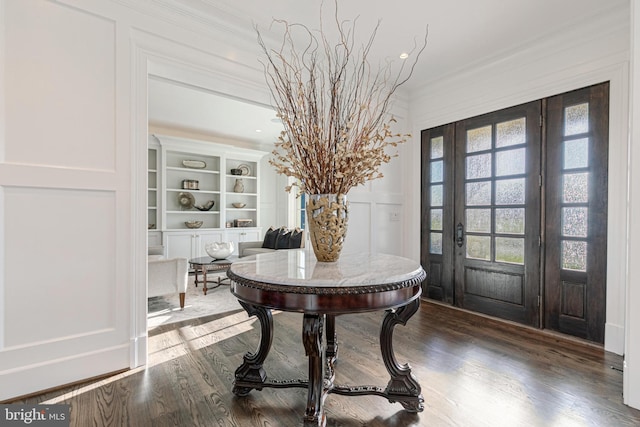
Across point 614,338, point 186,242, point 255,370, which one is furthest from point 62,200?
point 186,242

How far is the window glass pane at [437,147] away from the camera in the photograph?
3811 mm

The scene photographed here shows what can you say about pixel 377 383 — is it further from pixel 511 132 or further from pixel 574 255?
pixel 511 132

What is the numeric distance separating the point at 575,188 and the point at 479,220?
2.92ft

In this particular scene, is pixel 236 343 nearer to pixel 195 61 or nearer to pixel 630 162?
pixel 195 61

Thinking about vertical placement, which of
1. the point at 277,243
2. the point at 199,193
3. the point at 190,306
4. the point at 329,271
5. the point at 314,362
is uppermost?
the point at 199,193

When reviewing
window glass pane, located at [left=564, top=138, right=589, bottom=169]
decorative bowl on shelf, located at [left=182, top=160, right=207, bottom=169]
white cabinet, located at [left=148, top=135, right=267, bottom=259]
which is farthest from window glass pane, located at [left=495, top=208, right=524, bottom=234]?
decorative bowl on shelf, located at [left=182, top=160, right=207, bottom=169]

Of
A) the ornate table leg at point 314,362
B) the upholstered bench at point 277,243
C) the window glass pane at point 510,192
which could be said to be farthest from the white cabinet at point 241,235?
the ornate table leg at point 314,362

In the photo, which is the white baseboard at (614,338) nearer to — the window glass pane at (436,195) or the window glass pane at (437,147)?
the window glass pane at (436,195)

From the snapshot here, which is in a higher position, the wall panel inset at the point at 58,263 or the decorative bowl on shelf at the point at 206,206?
the decorative bowl on shelf at the point at 206,206

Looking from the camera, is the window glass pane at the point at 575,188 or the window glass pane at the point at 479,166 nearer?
the window glass pane at the point at 575,188

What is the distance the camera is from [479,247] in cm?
344

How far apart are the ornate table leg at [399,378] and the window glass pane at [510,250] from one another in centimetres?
204

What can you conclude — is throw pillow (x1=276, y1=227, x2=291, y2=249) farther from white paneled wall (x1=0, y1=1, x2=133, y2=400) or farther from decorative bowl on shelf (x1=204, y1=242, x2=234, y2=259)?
white paneled wall (x1=0, y1=1, x2=133, y2=400)

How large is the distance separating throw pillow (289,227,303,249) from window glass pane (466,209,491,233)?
9.15ft
